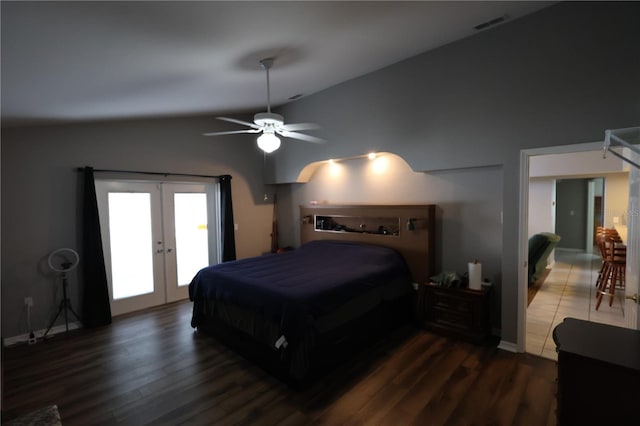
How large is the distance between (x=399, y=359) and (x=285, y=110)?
4.69 metres

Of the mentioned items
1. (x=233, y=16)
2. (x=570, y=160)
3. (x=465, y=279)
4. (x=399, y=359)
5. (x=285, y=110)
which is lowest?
(x=399, y=359)

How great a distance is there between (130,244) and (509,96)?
544cm

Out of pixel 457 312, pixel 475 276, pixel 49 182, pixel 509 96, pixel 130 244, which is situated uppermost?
pixel 509 96

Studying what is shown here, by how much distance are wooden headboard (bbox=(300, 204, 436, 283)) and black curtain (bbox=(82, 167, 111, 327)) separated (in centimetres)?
317

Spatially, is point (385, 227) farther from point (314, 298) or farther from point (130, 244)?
point (130, 244)

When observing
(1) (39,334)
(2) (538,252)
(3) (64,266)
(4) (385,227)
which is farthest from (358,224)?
(1) (39,334)

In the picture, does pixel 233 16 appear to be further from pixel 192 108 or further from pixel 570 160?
pixel 570 160

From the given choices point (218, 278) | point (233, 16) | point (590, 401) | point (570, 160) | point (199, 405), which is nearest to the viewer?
point (590, 401)

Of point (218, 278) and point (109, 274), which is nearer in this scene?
point (218, 278)

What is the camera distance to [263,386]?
273 cm

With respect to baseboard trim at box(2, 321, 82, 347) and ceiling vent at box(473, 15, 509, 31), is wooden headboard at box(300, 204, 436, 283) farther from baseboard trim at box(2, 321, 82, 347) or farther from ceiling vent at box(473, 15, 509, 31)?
baseboard trim at box(2, 321, 82, 347)

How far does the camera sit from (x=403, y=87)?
4070 millimetres

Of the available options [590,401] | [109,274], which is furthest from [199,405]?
[109,274]

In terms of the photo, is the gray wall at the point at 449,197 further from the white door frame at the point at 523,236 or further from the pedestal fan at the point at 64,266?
the pedestal fan at the point at 64,266
